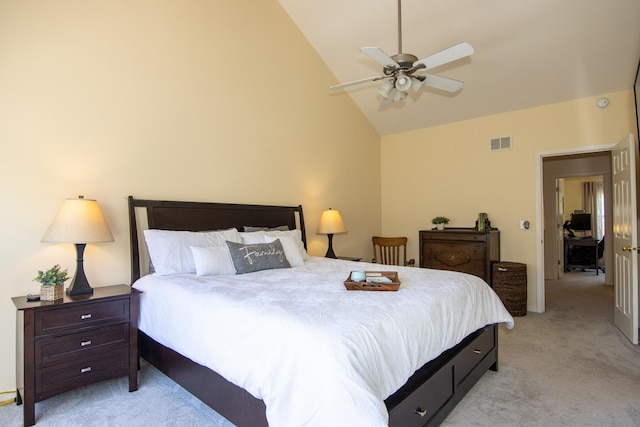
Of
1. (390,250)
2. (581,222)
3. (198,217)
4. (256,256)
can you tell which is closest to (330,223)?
(390,250)

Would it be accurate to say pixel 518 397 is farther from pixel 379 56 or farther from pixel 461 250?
pixel 379 56

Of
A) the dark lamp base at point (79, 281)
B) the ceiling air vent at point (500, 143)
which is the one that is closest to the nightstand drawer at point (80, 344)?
the dark lamp base at point (79, 281)

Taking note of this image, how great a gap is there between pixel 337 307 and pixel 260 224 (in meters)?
2.26

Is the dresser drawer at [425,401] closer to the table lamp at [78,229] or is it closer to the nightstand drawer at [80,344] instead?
the nightstand drawer at [80,344]

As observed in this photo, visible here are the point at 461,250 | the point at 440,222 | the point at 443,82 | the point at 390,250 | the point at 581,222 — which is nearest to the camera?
the point at 443,82

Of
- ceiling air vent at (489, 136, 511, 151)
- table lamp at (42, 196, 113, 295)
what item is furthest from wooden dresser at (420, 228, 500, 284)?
table lamp at (42, 196, 113, 295)

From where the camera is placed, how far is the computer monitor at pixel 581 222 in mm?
8367

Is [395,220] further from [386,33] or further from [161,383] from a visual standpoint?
[161,383]

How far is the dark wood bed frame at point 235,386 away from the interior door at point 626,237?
1723 mm

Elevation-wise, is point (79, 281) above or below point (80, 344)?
above

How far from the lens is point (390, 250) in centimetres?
548

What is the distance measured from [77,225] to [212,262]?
0.97 m

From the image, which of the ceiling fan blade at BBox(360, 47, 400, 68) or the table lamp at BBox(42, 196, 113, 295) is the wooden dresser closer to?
the ceiling fan blade at BBox(360, 47, 400, 68)

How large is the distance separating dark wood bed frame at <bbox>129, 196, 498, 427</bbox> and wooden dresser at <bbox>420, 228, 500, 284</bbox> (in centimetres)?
180
